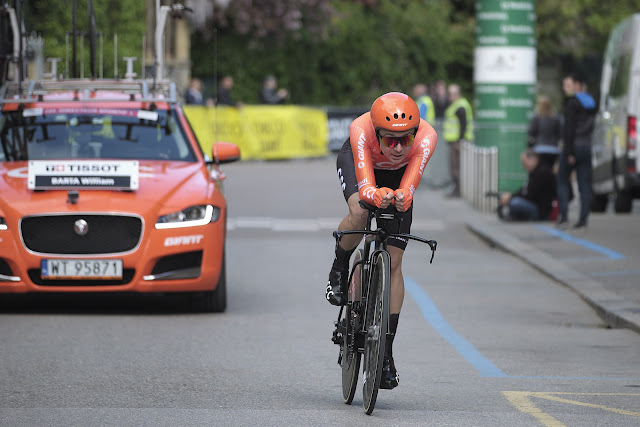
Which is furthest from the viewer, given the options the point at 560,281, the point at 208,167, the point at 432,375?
the point at 560,281

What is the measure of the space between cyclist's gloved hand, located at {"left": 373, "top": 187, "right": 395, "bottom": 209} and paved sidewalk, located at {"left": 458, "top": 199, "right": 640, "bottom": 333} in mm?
4022

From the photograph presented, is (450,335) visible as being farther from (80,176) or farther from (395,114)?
(395,114)

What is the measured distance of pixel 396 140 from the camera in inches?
300

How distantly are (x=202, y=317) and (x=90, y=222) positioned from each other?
3.73 ft

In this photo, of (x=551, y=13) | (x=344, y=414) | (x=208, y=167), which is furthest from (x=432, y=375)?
(x=551, y=13)

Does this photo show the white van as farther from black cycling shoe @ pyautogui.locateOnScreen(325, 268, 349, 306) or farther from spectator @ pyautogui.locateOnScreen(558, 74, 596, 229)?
black cycling shoe @ pyautogui.locateOnScreen(325, 268, 349, 306)

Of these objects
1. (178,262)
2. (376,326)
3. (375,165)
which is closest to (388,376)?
(376,326)

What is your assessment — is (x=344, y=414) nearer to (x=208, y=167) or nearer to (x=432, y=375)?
(x=432, y=375)

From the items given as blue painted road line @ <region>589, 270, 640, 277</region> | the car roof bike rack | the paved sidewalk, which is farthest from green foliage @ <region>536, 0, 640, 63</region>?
the car roof bike rack

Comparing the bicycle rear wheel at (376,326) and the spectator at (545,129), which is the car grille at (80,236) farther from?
the spectator at (545,129)

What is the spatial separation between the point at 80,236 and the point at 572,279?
4.93 metres

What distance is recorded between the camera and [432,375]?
29.1 feet

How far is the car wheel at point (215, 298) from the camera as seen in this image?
1157 cm

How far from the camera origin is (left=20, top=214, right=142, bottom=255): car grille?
1103 cm
